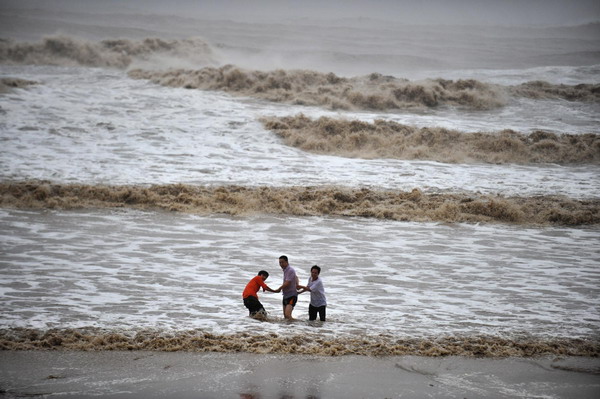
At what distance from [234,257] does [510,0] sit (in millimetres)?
83944

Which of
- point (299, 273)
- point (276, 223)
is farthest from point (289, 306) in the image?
point (276, 223)

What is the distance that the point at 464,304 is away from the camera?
9562mm

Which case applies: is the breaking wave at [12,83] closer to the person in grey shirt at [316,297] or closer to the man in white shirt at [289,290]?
the man in white shirt at [289,290]

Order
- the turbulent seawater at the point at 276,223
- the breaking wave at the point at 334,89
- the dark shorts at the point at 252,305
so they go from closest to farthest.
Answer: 1. the turbulent seawater at the point at 276,223
2. the dark shorts at the point at 252,305
3. the breaking wave at the point at 334,89

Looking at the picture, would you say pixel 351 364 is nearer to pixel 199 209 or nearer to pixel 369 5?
pixel 199 209

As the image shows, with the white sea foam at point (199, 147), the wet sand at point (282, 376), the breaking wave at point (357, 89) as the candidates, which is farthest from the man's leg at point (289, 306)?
the breaking wave at point (357, 89)

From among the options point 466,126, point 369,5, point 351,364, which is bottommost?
point 351,364

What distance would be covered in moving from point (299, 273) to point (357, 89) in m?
20.7

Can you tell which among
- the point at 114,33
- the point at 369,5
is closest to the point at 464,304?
the point at 114,33

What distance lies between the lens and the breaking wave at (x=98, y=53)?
36.4 m

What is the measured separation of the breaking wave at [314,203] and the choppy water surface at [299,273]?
644mm

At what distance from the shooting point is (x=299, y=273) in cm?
1095

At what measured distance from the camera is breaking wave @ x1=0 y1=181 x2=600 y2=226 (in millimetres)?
15594

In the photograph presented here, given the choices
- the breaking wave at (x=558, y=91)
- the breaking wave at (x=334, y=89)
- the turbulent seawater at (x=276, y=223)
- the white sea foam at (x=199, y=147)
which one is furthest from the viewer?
the breaking wave at (x=558, y=91)
